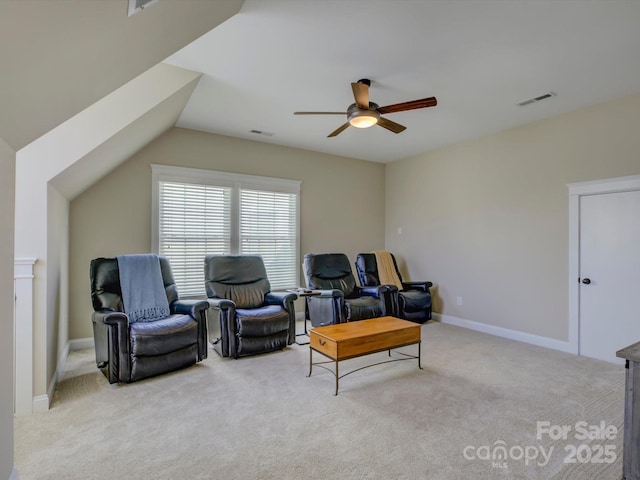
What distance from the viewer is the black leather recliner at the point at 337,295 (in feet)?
14.0

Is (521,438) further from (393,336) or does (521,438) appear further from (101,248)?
(101,248)

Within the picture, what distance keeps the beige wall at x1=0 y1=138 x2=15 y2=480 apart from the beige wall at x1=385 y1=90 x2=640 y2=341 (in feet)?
16.5

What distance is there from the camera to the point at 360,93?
2941mm

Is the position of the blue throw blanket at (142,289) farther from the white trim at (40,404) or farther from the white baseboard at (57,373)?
the white trim at (40,404)

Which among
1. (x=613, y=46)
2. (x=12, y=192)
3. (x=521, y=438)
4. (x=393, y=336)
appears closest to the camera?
(x=12, y=192)

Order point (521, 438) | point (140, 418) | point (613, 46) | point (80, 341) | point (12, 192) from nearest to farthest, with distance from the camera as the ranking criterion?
point (12, 192)
point (521, 438)
point (140, 418)
point (613, 46)
point (80, 341)

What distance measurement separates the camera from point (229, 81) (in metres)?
3.25

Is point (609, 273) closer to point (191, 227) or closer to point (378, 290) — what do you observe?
point (378, 290)

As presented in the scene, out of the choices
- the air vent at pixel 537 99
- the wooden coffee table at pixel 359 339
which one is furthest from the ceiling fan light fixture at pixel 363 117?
the wooden coffee table at pixel 359 339

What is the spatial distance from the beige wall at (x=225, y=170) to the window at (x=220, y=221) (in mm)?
146

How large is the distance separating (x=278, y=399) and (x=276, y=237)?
117 inches

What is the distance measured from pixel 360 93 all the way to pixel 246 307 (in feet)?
8.92

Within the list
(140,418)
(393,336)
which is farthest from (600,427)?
(140,418)

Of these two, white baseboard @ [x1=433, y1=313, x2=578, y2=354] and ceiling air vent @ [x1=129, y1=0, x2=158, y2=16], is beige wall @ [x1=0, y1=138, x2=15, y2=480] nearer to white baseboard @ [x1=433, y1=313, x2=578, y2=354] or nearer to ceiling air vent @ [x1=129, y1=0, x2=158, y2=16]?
ceiling air vent @ [x1=129, y1=0, x2=158, y2=16]
